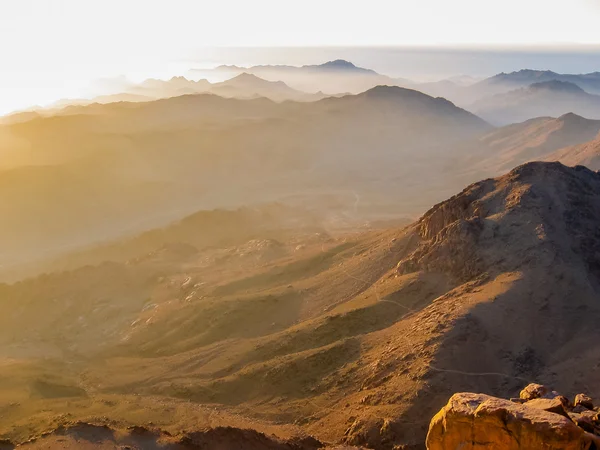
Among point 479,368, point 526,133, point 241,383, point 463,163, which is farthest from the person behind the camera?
point 526,133

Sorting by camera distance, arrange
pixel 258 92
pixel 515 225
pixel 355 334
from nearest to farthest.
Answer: pixel 355 334
pixel 515 225
pixel 258 92

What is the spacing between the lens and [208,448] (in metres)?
18.3

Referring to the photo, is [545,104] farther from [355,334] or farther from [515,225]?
[355,334]

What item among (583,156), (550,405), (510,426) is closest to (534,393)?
(550,405)

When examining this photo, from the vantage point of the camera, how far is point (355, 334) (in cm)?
2789

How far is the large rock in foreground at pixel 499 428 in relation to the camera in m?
11.9

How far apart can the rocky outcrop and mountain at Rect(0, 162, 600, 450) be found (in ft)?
24.1

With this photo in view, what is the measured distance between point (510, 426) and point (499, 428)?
0.77 ft

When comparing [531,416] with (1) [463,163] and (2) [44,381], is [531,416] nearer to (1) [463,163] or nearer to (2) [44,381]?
(2) [44,381]

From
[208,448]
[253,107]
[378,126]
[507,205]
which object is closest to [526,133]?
[378,126]

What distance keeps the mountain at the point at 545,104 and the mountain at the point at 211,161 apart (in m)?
55.1

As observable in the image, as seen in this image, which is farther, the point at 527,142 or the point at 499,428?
the point at 527,142

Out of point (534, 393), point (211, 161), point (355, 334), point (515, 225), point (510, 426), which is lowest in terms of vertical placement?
point (211, 161)

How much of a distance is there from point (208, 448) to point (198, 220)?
45739mm
